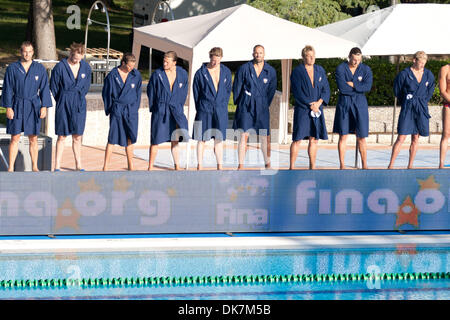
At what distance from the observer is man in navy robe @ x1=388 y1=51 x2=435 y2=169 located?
12438mm

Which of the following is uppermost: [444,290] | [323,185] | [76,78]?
[76,78]

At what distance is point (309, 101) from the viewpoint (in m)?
12.3

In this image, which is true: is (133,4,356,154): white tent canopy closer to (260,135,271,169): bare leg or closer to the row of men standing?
the row of men standing

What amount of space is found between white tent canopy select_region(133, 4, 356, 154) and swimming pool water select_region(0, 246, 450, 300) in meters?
3.72

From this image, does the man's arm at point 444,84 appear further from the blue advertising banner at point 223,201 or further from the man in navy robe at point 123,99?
the man in navy robe at point 123,99

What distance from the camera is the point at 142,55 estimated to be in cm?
2603

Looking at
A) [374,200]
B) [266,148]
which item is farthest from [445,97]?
[266,148]

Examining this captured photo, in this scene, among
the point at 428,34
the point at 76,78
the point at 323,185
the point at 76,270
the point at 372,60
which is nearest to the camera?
the point at 76,270

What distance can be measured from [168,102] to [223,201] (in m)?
1.72

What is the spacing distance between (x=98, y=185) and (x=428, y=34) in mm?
6691

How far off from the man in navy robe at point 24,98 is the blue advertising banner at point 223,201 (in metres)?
1.22

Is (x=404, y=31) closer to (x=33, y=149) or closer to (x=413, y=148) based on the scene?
(x=413, y=148)
